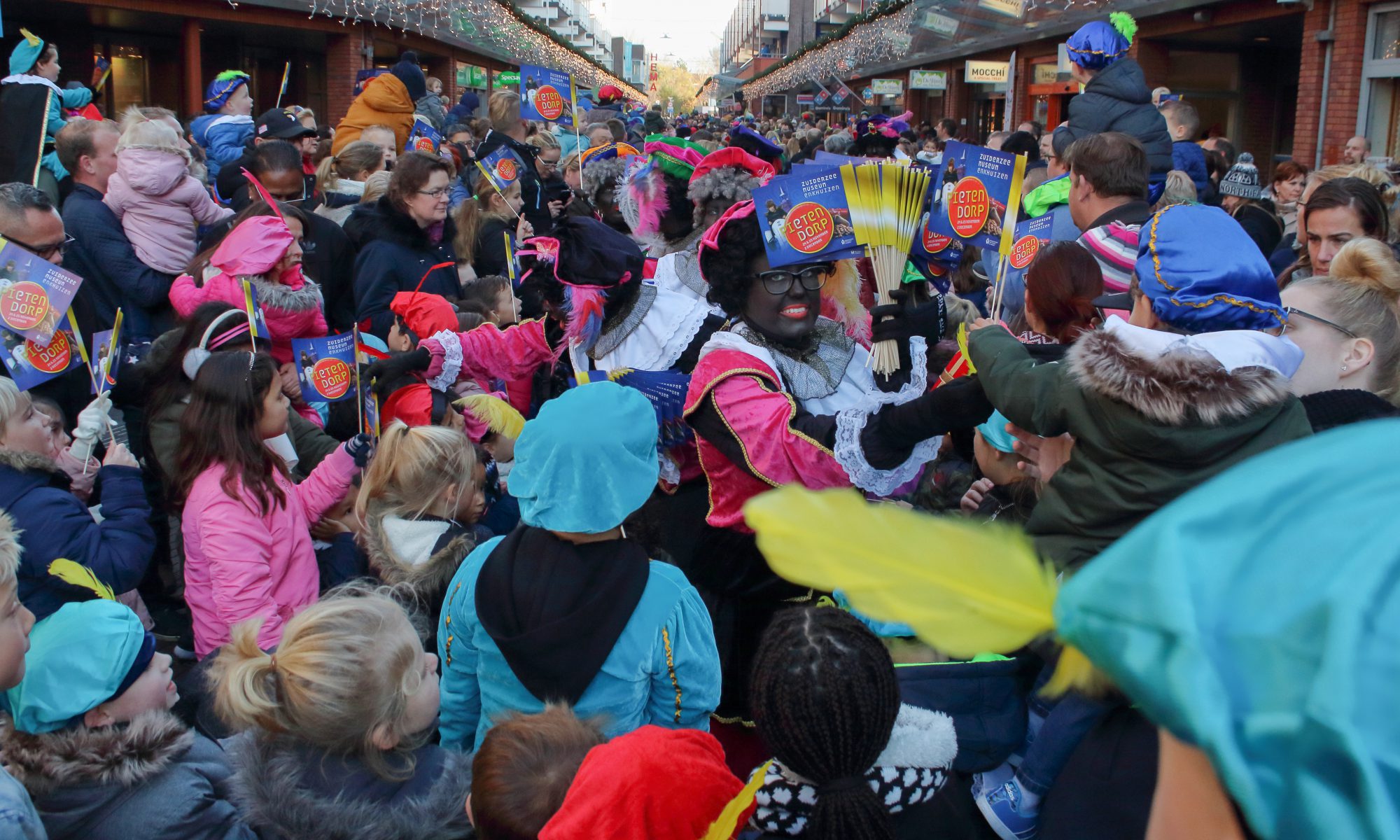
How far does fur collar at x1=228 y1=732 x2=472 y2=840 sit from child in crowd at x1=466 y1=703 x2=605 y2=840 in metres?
0.28

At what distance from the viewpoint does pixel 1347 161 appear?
892 cm

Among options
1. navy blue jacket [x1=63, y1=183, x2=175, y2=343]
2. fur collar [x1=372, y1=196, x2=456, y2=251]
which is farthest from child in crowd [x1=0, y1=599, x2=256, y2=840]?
fur collar [x1=372, y1=196, x2=456, y2=251]

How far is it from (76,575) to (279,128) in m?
6.28

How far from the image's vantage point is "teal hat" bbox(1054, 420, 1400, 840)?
1.90 feet

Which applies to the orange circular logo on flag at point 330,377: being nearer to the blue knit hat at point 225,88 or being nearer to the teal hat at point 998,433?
the teal hat at point 998,433

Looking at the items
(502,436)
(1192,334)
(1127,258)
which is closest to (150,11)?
(502,436)

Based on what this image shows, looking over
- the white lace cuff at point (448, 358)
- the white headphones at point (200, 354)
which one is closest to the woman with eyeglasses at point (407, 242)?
the white lace cuff at point (448, 358)

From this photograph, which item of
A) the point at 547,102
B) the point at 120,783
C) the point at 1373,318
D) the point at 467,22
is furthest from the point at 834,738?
the point at 467,22

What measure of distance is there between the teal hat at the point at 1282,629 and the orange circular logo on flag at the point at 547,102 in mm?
8743

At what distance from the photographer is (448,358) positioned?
4105 mm

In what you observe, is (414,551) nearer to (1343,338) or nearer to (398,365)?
(398,365)

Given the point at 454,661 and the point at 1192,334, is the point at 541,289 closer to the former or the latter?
the point at 454,661

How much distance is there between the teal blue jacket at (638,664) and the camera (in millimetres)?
2217

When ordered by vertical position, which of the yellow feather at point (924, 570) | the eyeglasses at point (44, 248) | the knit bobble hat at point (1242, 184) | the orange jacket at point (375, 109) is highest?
the orange jacket at point (375, 109)
